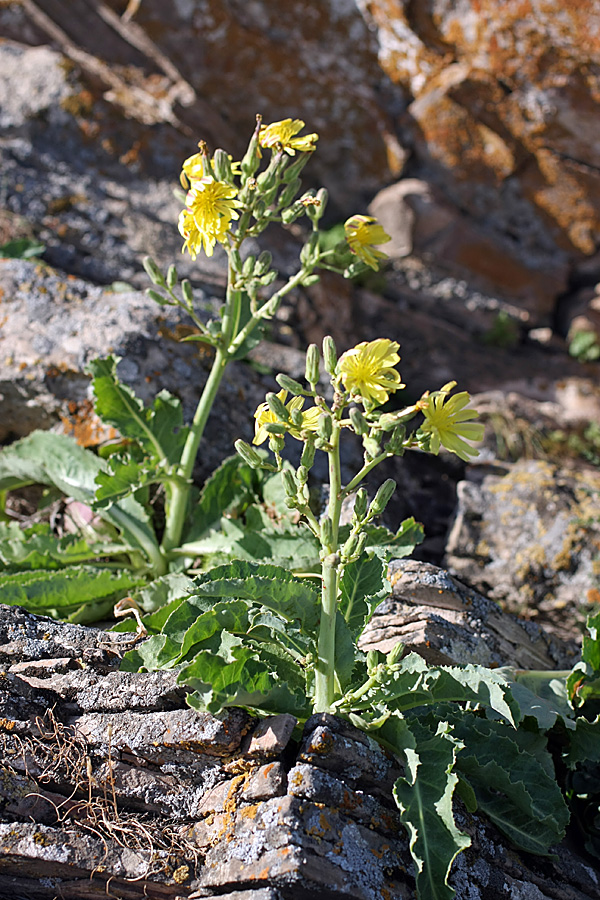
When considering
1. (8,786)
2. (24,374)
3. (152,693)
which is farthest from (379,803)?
(24,374)

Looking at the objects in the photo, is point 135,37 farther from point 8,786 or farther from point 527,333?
point 8,786

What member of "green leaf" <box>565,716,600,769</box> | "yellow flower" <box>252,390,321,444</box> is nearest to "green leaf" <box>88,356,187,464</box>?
"yellow flower" <box>252,390,321,444</box>

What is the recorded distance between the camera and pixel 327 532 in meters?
2.42

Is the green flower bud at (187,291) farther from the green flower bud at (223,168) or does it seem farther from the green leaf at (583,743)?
the green leaf at (583,743)

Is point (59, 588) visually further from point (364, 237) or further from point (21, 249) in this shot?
point (21, 249)

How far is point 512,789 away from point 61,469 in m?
2.82

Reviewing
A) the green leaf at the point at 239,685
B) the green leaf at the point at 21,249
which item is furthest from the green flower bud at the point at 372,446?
the green leaf at the point at 21,249

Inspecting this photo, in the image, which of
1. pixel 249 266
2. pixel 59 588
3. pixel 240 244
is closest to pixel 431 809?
pixel 59 588

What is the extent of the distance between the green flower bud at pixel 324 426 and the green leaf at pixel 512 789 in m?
1.15

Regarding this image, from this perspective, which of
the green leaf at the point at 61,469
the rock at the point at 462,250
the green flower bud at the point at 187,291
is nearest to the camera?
the green flower bud at the point at 187,291

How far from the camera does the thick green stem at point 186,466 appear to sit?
352cm

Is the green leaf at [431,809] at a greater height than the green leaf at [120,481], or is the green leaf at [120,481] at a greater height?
the green leaf at [431,809]

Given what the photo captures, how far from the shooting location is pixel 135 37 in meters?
8.31

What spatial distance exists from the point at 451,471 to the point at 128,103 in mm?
5468
